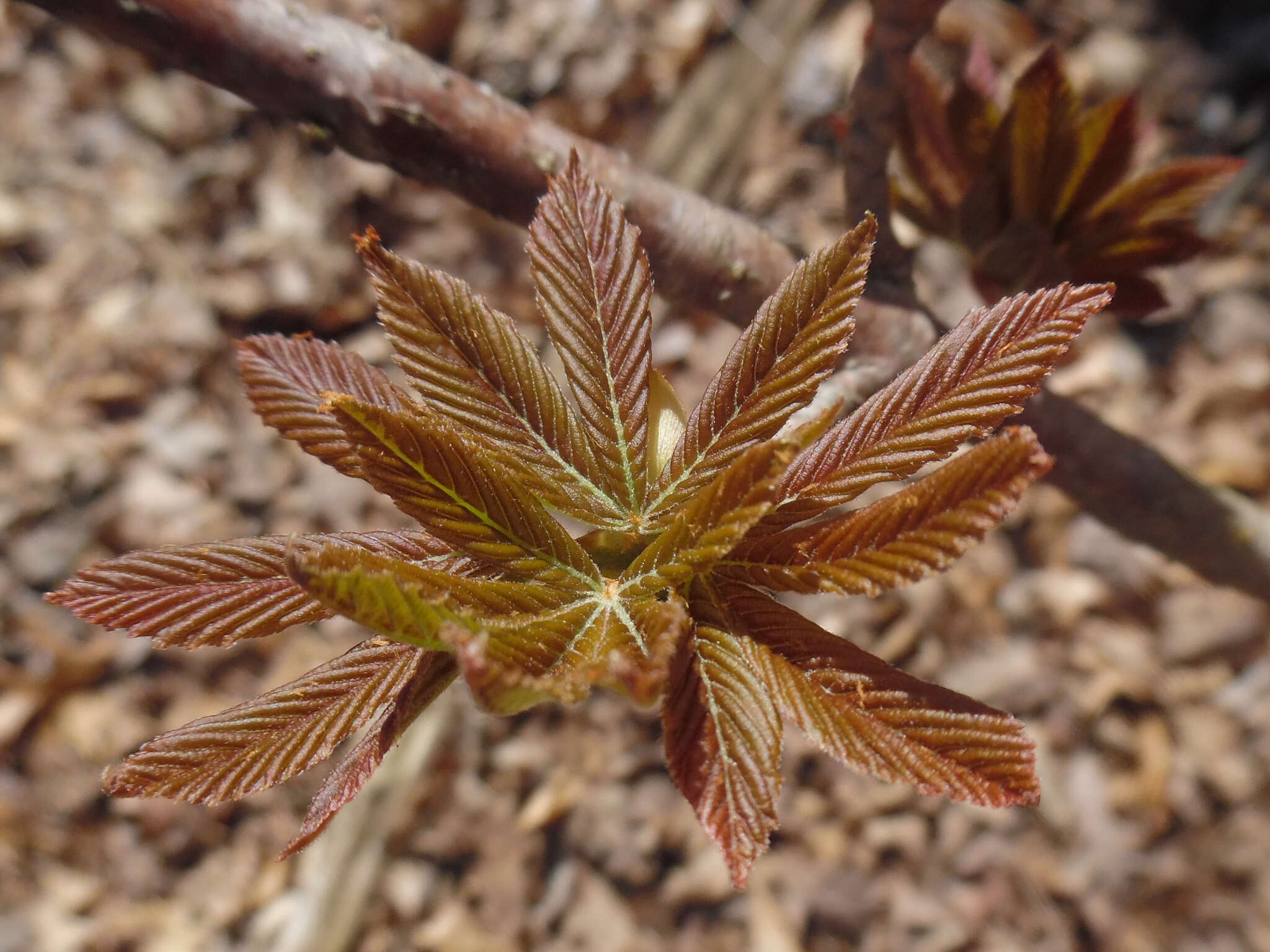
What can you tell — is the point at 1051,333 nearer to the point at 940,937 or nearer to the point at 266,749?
the point at 266,749

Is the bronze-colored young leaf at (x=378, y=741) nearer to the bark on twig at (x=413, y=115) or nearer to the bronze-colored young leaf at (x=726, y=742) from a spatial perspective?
the bronze-colored young leaf at (x=726, y=742)

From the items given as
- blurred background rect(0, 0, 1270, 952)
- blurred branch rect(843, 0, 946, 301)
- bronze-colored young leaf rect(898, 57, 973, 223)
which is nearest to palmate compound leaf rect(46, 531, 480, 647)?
blurred branch rect(843, 0, 946, 301)

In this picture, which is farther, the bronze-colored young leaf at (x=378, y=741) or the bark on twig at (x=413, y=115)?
the bark on twig at (x=413, y=115)

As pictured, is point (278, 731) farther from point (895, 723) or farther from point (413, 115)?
point (413, 115)

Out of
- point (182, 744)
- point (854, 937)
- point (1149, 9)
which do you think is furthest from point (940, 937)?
point (1149, 9)

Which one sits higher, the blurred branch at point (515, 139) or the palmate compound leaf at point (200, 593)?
the blurred branch at point (515, 139)

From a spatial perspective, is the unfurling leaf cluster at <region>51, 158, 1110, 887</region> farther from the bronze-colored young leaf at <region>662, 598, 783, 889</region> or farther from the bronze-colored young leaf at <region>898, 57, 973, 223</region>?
the bronze-colored young leaf at <region>898, 57, 973, 223</region>

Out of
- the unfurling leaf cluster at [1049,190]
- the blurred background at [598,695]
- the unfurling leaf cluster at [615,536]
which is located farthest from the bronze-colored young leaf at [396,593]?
the blurred background at [598,695]
